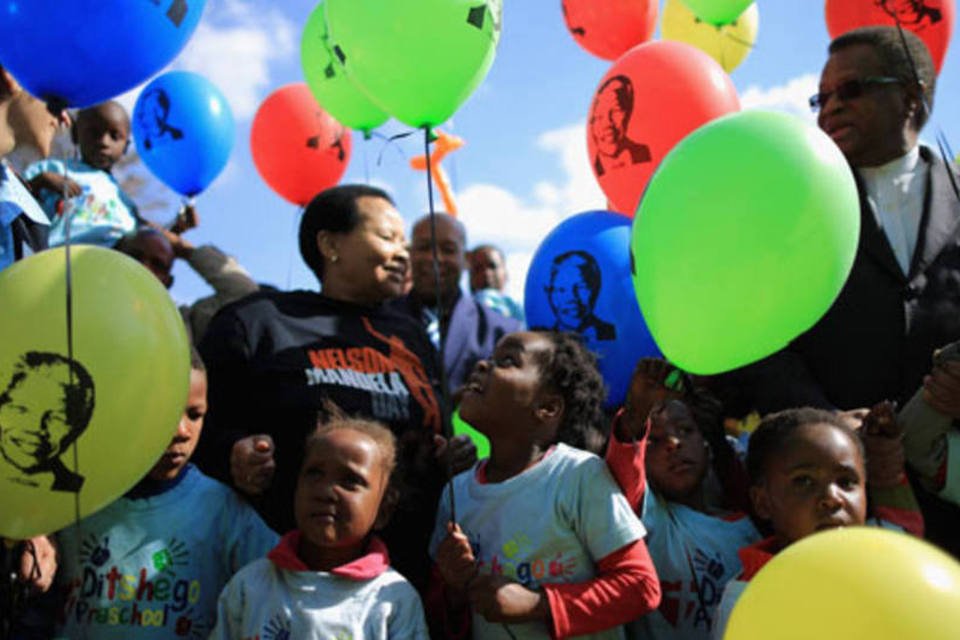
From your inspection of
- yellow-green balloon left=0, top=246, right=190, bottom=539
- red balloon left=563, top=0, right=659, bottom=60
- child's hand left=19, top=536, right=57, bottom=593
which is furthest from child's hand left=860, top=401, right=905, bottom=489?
red balloon left=563, top=0, right=659, bottom=60

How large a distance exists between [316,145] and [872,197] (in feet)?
10.4

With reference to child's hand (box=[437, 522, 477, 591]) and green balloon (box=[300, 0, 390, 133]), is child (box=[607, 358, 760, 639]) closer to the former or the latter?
child's hand (box=[437, 522, 477, 591])

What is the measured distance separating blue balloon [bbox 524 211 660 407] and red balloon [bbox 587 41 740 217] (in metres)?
0.20

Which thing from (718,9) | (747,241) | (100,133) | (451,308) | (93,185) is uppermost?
(718,9)

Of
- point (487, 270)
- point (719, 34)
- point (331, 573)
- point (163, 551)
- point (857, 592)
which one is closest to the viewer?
point (857, 592)

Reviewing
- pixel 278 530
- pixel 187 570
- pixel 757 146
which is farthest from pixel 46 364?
pixel 757 146

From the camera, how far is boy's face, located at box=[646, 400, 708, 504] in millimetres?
2510

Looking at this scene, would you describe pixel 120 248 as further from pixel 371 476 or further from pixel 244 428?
pixel 371 476

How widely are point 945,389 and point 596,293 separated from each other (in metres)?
1.25

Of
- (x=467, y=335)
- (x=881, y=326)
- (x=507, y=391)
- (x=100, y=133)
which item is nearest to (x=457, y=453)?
(x=507, y=391)

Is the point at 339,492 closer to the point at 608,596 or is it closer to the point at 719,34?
the point at 608,596

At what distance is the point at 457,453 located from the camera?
2.43 meters

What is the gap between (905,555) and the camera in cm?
118

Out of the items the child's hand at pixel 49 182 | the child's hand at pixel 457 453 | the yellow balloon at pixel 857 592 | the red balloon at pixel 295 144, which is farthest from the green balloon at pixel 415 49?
the red balloon at pixel 295 144
